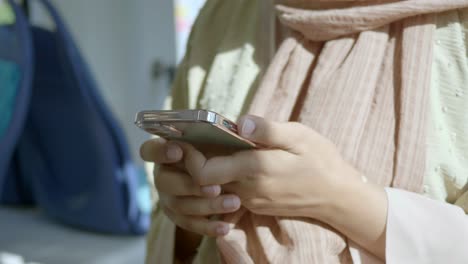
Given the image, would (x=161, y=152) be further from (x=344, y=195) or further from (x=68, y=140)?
(x=68, y=140)

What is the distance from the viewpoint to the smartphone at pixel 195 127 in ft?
1.04

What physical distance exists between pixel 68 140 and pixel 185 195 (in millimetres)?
735

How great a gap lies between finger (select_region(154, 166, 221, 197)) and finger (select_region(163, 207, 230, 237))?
25mm

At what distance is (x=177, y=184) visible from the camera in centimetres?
42

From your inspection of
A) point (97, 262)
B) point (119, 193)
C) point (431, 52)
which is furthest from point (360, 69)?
point (119, 193)

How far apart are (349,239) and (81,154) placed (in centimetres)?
80

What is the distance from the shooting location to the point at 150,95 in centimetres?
167

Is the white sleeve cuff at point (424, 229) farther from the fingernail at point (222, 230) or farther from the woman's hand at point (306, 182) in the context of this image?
the fingernail at point (222, 230)

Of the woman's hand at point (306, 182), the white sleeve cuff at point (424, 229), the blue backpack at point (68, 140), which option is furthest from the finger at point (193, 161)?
the blue backpack at point (68, 140)

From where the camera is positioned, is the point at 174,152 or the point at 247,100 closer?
the point at 174,152

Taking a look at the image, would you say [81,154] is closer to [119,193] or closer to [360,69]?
[119,193]

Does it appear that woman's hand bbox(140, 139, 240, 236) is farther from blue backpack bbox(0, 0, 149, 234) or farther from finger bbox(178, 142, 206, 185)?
blue backpack bbox(0, 0, 149, 234)

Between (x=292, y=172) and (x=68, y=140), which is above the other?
(x=292, y=172)

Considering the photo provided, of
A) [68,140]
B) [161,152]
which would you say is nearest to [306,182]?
[161,152]
